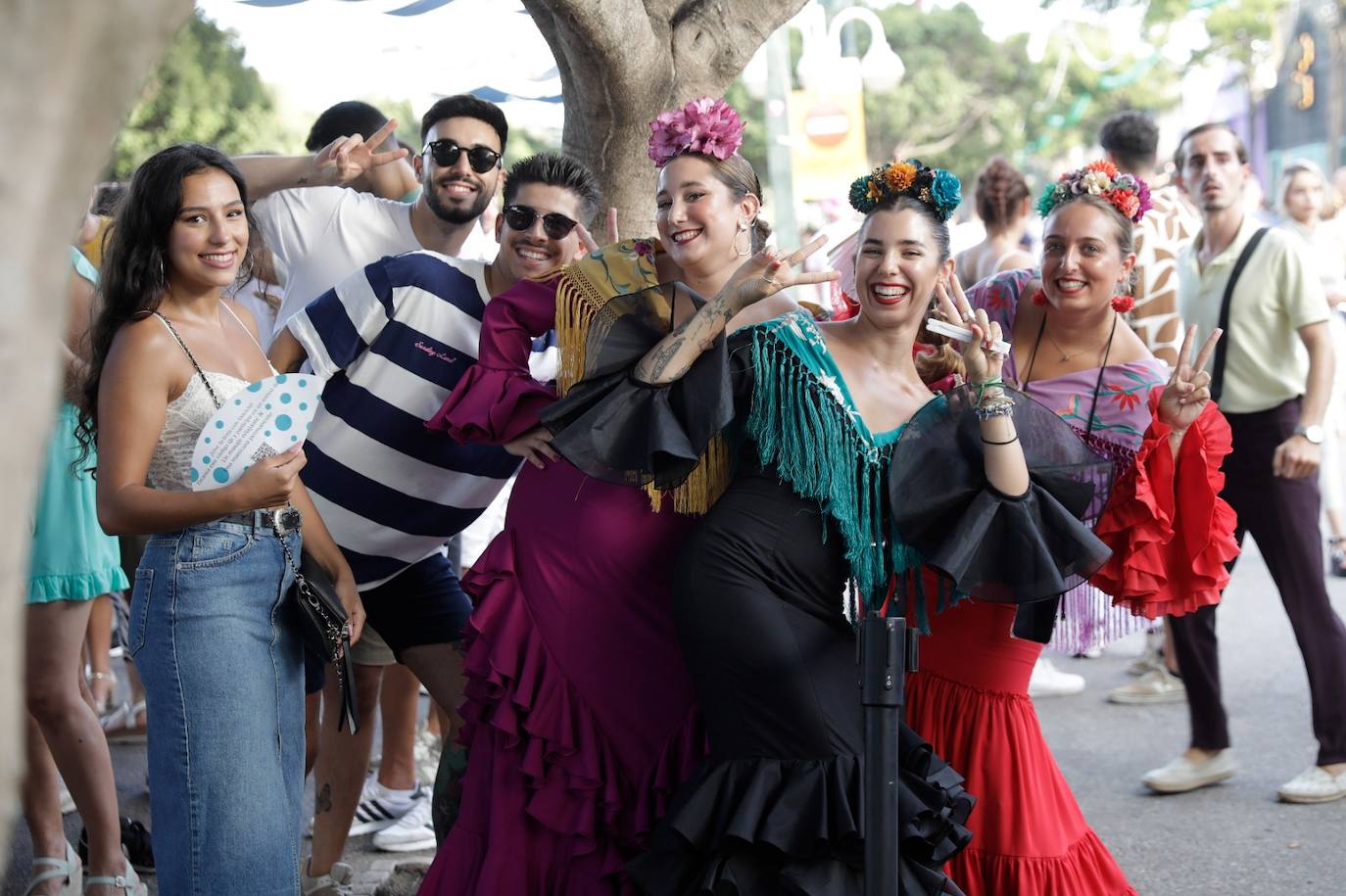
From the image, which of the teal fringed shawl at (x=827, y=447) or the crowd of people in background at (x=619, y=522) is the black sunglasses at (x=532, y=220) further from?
the teal fringed shawl at (x=827, y=447)

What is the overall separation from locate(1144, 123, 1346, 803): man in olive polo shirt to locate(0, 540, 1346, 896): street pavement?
17 cm

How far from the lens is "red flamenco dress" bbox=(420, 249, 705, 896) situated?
131 inches

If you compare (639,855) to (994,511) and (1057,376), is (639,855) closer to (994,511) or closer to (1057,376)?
(994,511)

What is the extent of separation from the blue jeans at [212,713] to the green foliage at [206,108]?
2230 centimetres

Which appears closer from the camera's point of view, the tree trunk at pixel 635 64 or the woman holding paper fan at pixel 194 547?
the woman holding paper fan at pixel 194 547

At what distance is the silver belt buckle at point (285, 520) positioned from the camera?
3008 mm

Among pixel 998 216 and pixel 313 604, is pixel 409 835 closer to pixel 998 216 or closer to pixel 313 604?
pixel 313 604

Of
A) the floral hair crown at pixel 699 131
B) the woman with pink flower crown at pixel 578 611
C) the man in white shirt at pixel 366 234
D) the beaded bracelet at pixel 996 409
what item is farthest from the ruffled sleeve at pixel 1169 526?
the man in white shirt at pixel 366 234

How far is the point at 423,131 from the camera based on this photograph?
4.48 m

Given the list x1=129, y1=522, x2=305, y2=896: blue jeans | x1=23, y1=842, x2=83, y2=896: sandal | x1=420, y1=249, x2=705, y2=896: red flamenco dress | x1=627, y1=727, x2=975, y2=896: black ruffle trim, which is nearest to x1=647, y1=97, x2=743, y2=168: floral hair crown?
x1=420, y1=249, x2=705, y2=896: red flamenco dress

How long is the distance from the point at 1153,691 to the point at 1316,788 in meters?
1.53

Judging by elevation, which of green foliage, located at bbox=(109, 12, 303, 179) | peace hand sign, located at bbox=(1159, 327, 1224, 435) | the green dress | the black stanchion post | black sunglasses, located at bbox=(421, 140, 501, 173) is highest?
green foliage, located at bbox=(109, 12, 303, 179)

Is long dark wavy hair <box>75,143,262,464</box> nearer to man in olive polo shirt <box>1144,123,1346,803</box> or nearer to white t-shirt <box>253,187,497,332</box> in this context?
white t-shirt <box>253,187,497,332</box>

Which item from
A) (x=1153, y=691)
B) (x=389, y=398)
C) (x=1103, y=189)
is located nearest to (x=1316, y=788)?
(x=1153, y=691)
